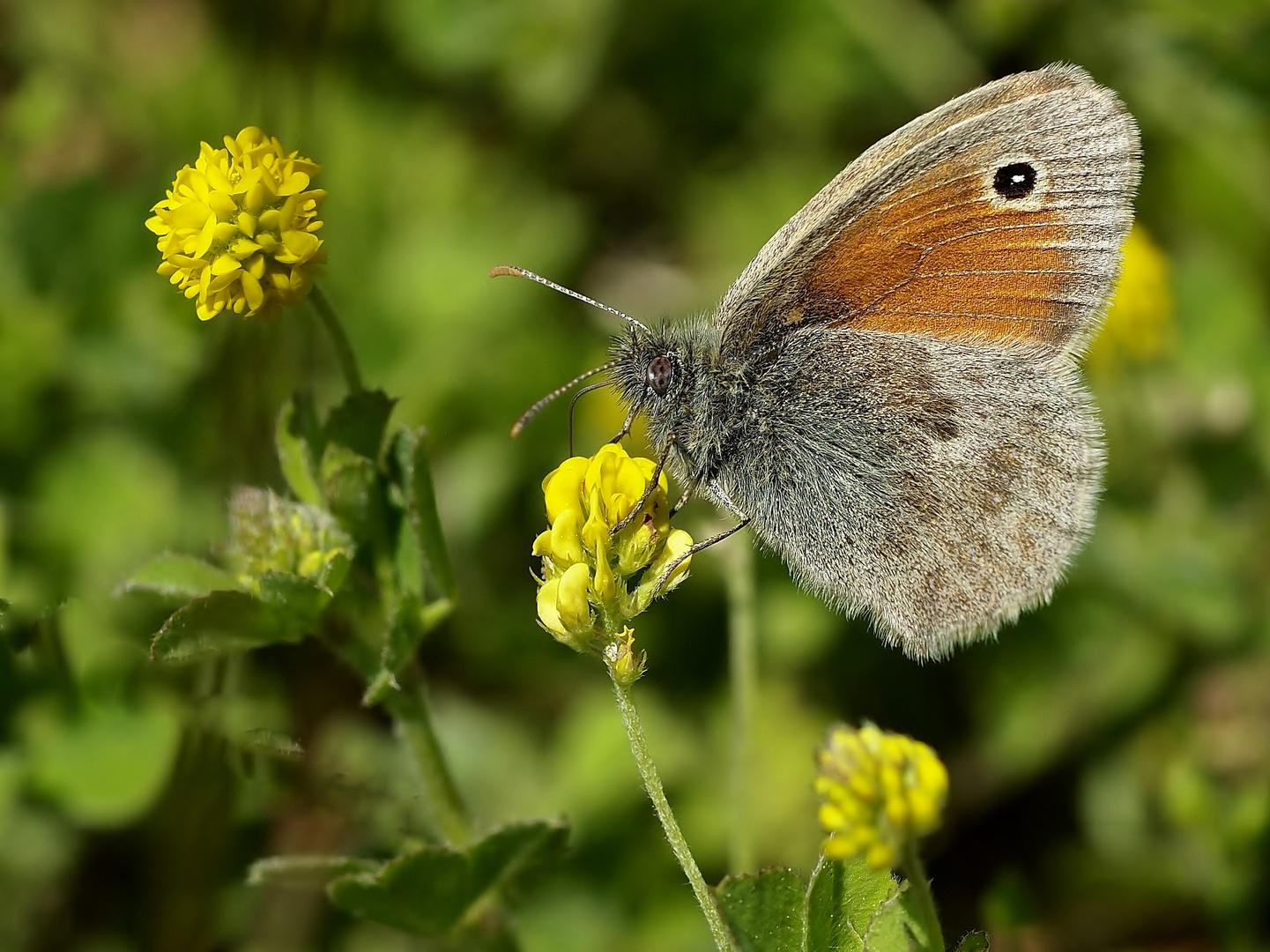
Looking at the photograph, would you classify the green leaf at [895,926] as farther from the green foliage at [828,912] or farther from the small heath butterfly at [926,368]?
the small heath butterfly at [926,368]

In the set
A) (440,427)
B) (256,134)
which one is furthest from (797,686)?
(256,134)

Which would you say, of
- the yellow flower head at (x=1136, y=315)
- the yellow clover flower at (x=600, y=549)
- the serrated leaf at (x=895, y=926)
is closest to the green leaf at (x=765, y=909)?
the serrated leaf at (x=895, y=926)

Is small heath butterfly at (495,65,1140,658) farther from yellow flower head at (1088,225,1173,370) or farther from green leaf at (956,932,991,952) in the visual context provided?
yellow flower head at (1088,225,1173,370)

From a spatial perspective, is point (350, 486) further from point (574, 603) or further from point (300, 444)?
point (574, 603)

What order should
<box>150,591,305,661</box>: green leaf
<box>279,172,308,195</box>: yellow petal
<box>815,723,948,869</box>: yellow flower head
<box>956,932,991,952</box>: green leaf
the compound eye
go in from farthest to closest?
the compound eye, <box>279,172,308,195</box>: yellow petal, <box>150,591,305,661</box>: green leaf, <box>956,932,991,952</box>: green leaf, <box>815,723,948,869</box>: yellow flower head

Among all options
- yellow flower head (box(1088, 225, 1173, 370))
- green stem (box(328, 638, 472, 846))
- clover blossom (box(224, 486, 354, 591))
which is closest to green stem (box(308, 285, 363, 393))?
clover blossom (box(224, 486, 354, 591))

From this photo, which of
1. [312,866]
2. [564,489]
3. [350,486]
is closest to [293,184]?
[350,486]
